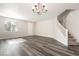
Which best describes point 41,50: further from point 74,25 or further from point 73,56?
point 74,25

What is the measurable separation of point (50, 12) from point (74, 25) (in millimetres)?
602

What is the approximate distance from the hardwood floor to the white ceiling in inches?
19.5

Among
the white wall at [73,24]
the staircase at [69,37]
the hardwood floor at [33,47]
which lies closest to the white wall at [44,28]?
the hardwood floor at [33,47]

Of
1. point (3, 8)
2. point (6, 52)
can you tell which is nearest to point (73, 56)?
point (6, 52)

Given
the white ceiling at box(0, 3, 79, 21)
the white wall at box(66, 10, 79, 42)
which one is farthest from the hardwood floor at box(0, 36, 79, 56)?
the white ceiling at box(0, 3, 79, 21)

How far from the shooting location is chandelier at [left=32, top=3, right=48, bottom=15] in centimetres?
208

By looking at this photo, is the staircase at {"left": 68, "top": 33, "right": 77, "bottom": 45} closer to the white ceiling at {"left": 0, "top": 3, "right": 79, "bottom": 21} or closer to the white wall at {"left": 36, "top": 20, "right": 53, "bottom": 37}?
the white wall at {"left": 36, "top": 20, "right": 53, "bottom": 37}

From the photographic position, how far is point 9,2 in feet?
6.96

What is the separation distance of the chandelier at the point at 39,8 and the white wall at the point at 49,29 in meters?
0.25

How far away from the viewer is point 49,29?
2.30 meters

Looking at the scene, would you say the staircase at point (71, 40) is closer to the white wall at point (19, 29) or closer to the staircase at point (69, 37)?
the staircase at point (69, 37)

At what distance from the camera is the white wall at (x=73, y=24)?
7.28 feet

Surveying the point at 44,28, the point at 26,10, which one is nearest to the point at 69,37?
the point at 44,28

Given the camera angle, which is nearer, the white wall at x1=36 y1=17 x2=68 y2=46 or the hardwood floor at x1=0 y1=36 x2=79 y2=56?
the hardwood floor at x1=0 y1=36 x2=79 y2=56
